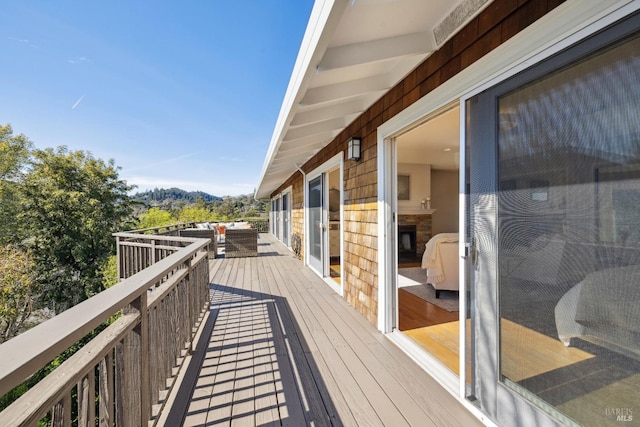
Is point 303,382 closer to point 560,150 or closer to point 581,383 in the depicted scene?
point 581,383

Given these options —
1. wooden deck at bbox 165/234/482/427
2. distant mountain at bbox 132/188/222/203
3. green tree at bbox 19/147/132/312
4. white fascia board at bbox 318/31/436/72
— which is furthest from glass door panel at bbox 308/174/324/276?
distant mountain at bbox 132/188/222/203

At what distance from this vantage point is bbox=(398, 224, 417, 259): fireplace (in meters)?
6.88

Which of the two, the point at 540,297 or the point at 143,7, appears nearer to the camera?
the point at 540,297

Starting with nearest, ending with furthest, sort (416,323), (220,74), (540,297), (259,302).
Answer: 1. (540,297)
2. (416,323)
3. (259,302)
4. (220,74)

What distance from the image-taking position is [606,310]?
3.47 ft

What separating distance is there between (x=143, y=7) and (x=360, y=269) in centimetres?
678

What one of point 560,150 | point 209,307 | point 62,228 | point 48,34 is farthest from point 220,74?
point 62,228

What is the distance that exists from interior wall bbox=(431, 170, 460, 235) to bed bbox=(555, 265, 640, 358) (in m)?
6.46

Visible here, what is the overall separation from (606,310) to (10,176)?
23594 mm

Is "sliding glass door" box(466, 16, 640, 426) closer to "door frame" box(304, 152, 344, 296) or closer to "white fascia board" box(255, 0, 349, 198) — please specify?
"white fascia board" box(255, 0, 349, 198)

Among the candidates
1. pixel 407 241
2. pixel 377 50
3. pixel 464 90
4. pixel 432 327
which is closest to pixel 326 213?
pixel 432 327

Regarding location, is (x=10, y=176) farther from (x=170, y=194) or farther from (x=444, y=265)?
(x=170, y=194)

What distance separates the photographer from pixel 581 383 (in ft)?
3.75

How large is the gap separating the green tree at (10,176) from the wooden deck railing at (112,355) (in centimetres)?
1874
